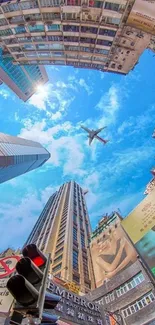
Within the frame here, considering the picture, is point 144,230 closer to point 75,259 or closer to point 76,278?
point 76,278

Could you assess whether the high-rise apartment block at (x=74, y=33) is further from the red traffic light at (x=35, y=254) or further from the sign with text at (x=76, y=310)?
the sign with text at (x=76, y=310)

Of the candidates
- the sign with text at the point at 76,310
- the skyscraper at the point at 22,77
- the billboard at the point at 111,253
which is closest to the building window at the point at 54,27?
the skyscraper at the point at 22,77

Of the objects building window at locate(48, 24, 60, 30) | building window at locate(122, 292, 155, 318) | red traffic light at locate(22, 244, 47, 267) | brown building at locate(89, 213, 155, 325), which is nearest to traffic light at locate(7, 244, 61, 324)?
red traffic light at locate(22, 244, 47, 267)

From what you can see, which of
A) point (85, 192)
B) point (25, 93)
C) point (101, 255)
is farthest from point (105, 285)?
point (85, 192)

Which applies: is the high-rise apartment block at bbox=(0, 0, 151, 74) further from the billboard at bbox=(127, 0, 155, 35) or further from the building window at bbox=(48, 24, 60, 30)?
the billboard at bbox=(127, 0, 155, 35)

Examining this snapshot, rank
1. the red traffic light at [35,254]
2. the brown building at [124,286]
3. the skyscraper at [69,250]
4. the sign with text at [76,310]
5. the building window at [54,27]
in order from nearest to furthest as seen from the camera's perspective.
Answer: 1. the red traffic light at [35,254]
2. the sign with text at [76,310]
3. the brown building at [124,286]
4. the building window at [54,27]
5. the skyscraper at [69,250]

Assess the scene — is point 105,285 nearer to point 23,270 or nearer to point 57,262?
point 57,262
